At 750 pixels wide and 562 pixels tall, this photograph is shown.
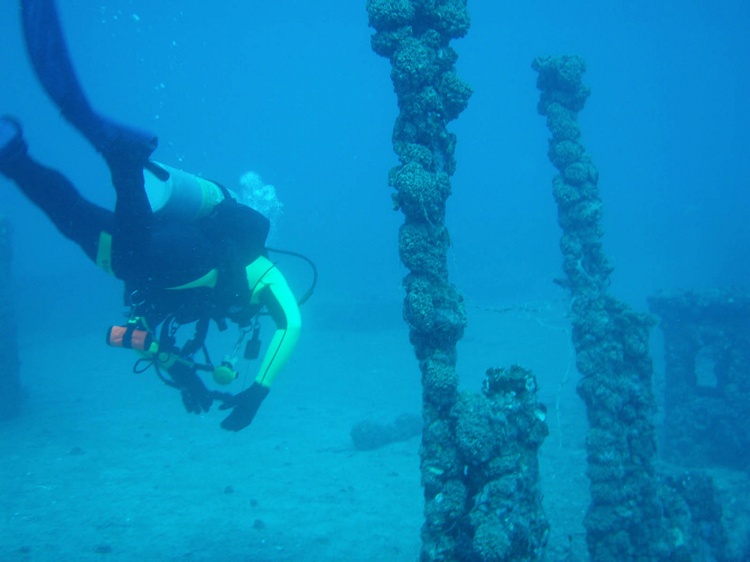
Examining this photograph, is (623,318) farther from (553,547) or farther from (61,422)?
(61,422)

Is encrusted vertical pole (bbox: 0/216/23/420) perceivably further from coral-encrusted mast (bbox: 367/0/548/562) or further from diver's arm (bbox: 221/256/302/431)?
coral-encrusted mast (bbox: 367/0/548/562)

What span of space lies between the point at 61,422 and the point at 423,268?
12492mm

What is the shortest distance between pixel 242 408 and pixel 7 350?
11229 millimetres

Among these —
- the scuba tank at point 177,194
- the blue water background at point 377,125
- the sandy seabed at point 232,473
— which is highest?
the blue water background at point 377,125

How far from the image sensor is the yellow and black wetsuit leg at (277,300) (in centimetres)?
549

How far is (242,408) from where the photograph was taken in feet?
16.0

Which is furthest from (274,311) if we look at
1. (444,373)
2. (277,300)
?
(444,373)

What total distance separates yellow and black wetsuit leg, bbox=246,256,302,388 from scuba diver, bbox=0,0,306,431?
0.04 feet

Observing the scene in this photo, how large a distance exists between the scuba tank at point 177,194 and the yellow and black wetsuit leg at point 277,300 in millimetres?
813

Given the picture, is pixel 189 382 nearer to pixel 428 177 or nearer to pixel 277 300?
pixel 277 300

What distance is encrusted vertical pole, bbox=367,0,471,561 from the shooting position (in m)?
3.62

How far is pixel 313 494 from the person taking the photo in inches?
359

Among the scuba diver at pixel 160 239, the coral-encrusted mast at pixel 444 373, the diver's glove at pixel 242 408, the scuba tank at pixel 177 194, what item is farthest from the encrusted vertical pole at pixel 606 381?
the scuba tank at pixel 177 194

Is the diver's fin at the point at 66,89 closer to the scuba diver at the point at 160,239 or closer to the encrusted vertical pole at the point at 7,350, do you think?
the scuba diver at the point at 160,239
